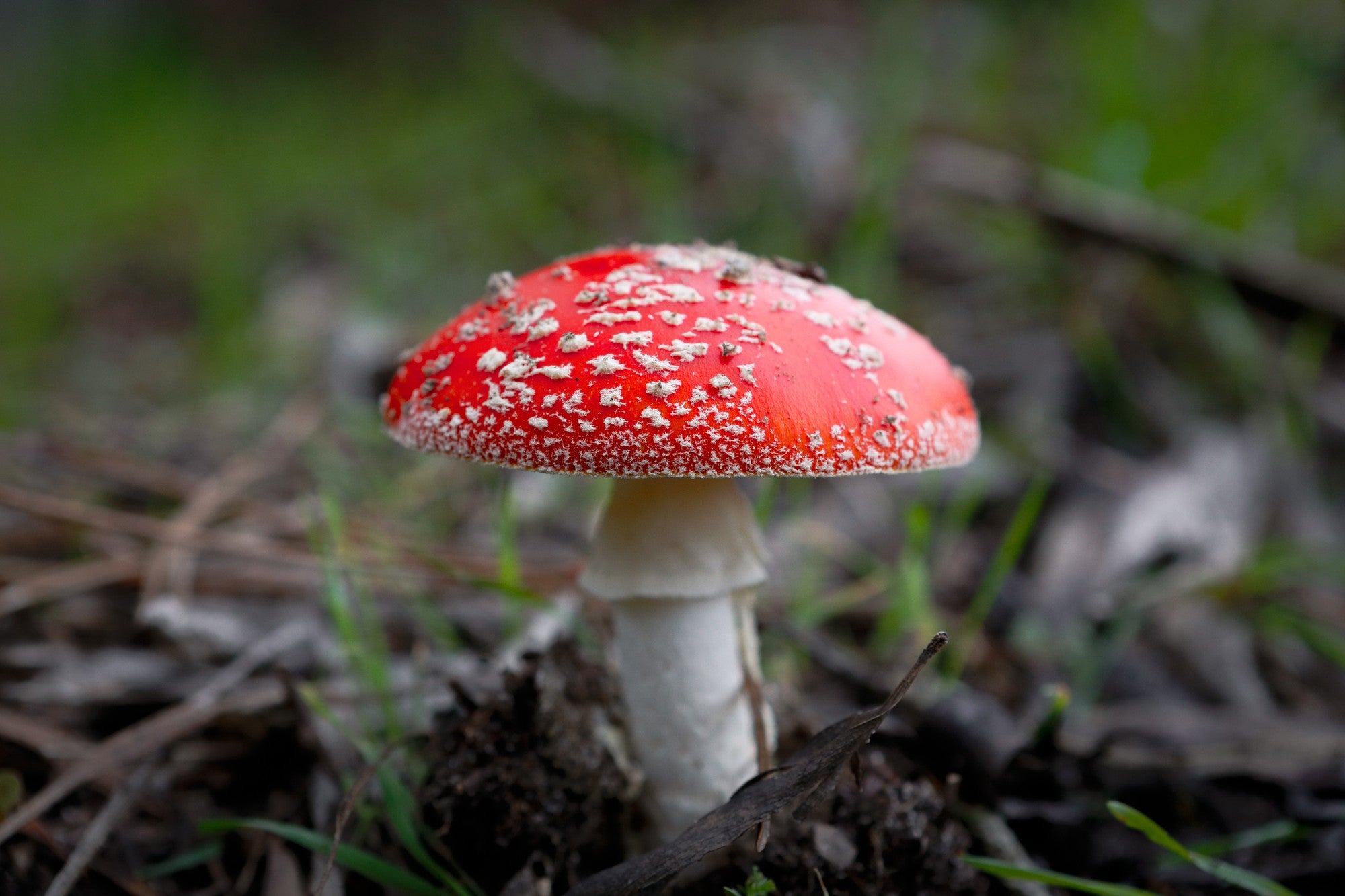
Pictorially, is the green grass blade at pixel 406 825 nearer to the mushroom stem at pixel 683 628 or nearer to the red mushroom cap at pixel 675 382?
the mushroom stem at pixel 683 628

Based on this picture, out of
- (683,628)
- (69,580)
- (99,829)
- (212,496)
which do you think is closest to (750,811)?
(683,628)

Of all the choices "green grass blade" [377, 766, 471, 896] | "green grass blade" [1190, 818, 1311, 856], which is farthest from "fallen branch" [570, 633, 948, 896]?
"green grass blade" [1190, 818, 1311, 856]

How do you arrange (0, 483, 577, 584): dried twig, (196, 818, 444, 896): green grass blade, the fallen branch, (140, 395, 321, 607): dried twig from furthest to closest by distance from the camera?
(140, 395, 321, 607): dried twig < (0, 483, 577, 584): dried twig < (196, 818, 444, 896): green grass blade < the fallen branch

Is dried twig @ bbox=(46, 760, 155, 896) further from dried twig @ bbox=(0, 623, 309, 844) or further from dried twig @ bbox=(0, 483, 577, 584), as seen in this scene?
dried twig @ bbox=(0, 483, 577, 584)

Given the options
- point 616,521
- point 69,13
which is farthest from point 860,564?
point 69,13

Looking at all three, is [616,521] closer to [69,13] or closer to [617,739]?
[617,739]

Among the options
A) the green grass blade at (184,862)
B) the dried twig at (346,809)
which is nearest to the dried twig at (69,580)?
the green grass blade at (184,862)
